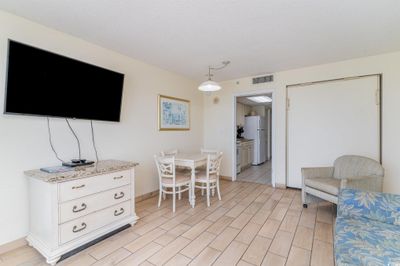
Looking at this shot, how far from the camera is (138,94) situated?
3332mm

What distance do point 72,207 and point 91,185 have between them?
26 centimetres

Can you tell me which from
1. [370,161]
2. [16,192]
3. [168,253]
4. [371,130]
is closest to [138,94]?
[16,192]

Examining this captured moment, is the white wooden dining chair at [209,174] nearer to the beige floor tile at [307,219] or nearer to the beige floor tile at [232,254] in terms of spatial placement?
the beige floor tile at [232,254]

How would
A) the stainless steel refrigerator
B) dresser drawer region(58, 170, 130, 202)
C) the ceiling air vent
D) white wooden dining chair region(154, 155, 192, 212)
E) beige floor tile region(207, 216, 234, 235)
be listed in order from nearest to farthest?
1. dresser drawer region(58, 170, 130, 202)
2. beige floor tile region(207, 216, 234, 235)
3. white wooden dining chair region(154, 155, 192, 212)
4. the ceiling air vent
5. the stainless steel refrigerator

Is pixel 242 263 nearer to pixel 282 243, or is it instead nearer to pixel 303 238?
pixel 282 243

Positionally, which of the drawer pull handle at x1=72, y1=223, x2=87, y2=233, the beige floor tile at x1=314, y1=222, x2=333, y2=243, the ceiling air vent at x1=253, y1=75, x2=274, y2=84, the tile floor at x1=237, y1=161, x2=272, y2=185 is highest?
the ceiling air vent at x1=253, y1=75, x2=274, y2=84

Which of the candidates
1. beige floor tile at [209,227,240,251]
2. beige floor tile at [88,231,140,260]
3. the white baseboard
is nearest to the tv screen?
the white baseboard

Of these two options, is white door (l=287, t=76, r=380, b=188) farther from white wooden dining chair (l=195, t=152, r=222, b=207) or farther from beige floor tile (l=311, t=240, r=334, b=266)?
beige floor tile (l=311, t=240, r=334, b=266)

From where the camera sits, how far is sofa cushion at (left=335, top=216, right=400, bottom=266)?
1.18 m

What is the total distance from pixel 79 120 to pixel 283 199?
3.46 metres

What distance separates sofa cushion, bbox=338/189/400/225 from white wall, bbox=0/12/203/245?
9.43ft

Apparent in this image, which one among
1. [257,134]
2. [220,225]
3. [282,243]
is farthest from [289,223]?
[257,134]

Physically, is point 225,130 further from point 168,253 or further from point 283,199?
point 168,253

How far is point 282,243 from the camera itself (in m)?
2.08
